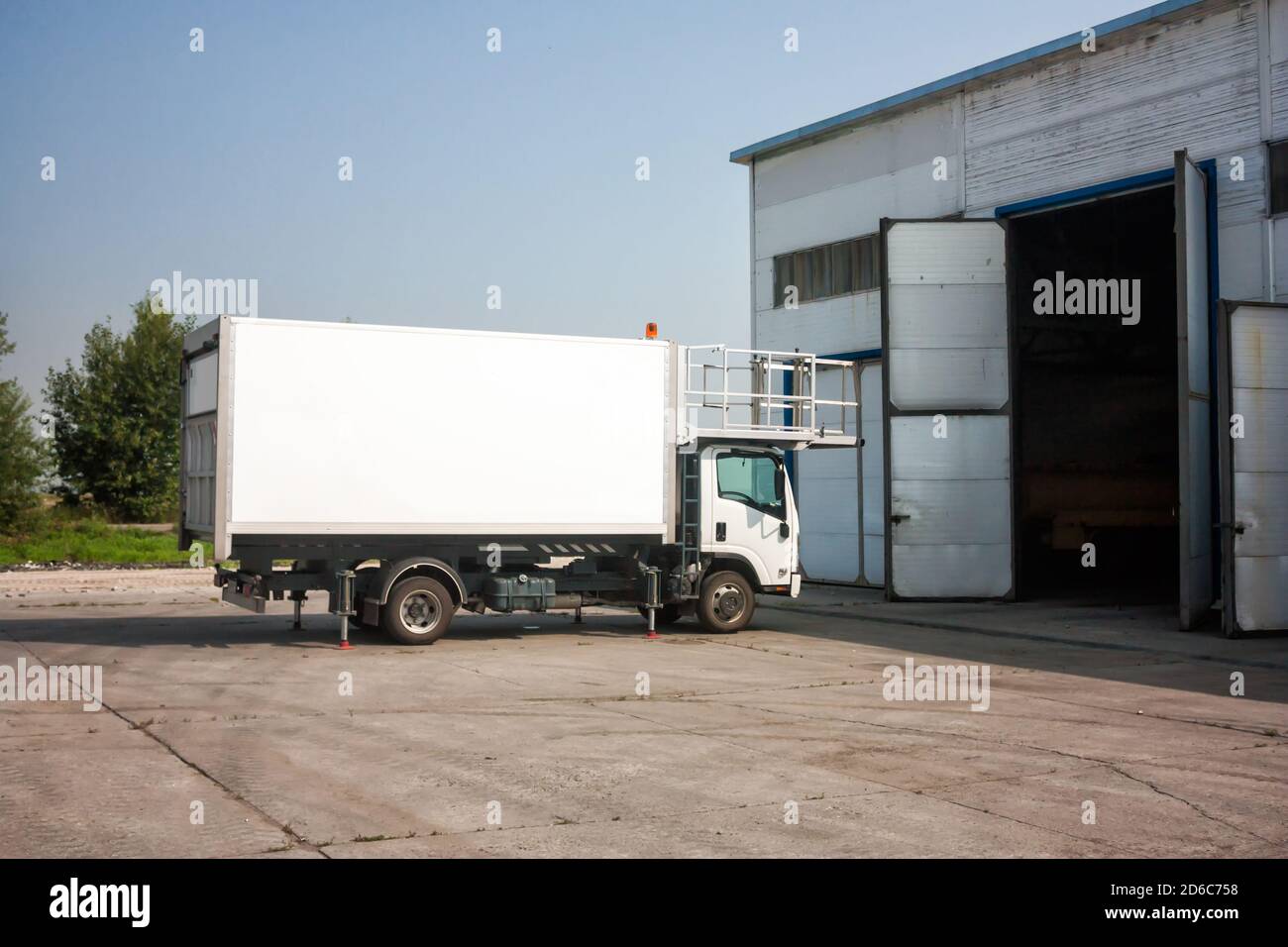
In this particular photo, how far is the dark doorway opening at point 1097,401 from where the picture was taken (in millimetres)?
24344

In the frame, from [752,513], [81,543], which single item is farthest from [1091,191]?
[81,543]

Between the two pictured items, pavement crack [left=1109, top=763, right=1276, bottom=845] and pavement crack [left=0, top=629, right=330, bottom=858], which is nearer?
pavement crack [left=0, top=629, right=330, bottom=858]

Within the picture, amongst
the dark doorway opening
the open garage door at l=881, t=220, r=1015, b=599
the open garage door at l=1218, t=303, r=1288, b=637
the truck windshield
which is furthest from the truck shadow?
the dark doorway opening

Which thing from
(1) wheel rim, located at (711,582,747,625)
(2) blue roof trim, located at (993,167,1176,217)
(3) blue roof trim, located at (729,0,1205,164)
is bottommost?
(1) wheel rim, located at (711,582,747,625)

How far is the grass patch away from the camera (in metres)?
35.3

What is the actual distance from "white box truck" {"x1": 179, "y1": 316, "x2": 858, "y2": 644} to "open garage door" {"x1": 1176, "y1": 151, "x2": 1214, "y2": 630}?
577 cm

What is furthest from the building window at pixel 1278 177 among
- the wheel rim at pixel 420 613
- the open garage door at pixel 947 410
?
the wheel rim at pixel 420 613

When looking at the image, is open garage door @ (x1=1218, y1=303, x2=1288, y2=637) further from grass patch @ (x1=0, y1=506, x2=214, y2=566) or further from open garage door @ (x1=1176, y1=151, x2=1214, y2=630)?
grass patch @ (x1=0, y1=506, x2=214, y2=566)

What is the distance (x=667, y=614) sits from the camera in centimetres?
1806

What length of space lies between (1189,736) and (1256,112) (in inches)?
491

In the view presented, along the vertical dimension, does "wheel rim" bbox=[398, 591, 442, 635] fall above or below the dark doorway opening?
below

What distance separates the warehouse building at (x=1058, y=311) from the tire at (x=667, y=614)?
572 centimetres

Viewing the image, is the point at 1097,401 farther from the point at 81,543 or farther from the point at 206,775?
the point at 81,543
